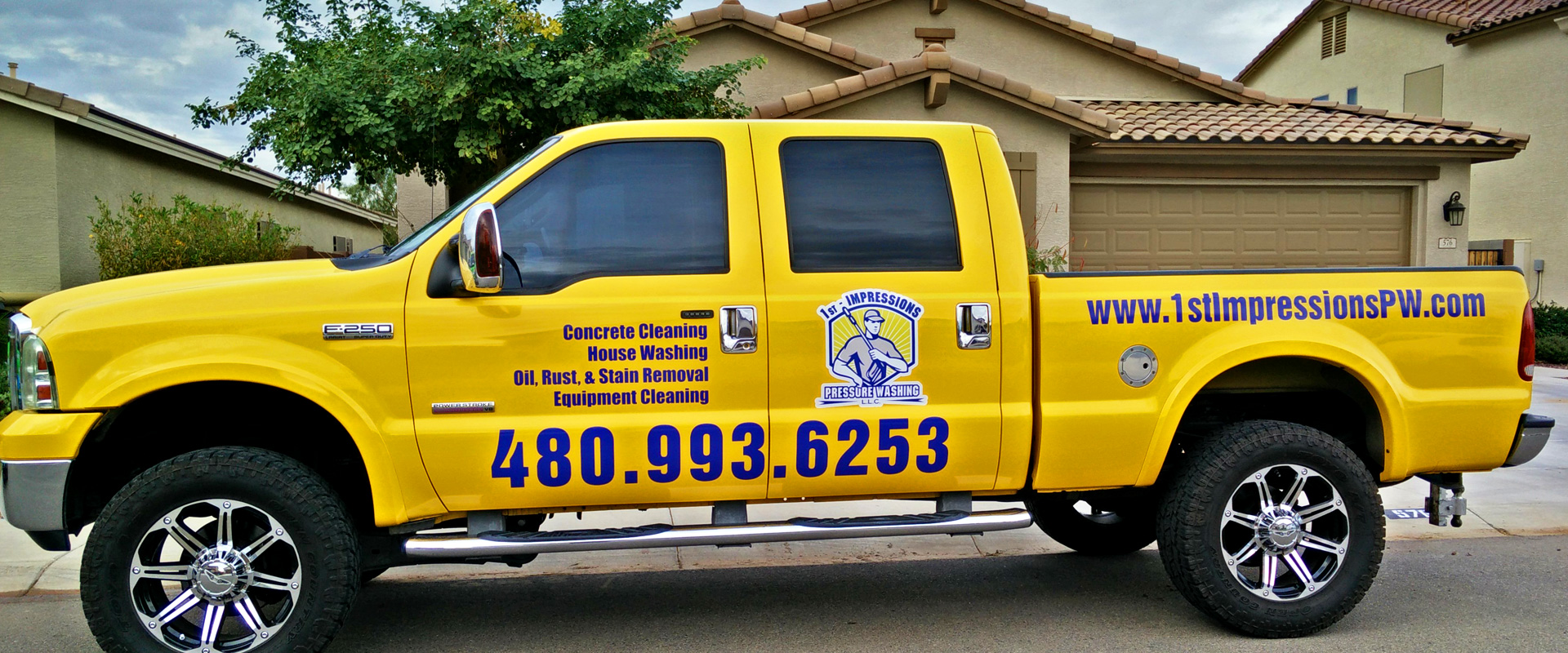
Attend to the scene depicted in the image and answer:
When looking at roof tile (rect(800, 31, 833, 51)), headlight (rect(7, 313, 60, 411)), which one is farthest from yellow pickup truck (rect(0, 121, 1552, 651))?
roof tile (rect(800, 31, 833, 51))

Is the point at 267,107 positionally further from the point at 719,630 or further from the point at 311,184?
the point at 719,630

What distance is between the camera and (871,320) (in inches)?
161

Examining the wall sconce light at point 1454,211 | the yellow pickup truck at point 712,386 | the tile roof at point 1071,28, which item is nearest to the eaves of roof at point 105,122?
the tile roof at point 1071,28

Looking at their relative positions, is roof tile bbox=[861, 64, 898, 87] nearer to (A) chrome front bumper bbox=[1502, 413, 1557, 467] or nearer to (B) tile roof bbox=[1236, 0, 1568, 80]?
(A) chrome front bumper bbox=[1502, 413, 1557, 467]

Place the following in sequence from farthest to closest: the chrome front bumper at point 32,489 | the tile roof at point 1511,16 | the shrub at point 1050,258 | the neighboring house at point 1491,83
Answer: the neighboring house at point 1491,83
the tile roof at point 1511,16
the shrub at point 1050,258
the chrome front bumper at point 32,489

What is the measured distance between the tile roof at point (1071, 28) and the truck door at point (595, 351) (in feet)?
37.9

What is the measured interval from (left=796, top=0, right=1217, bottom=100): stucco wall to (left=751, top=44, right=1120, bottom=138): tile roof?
3801 millimetres

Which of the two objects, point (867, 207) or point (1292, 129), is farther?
point (1292, 129)

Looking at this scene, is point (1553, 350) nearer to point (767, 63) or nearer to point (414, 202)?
point (767, 63)

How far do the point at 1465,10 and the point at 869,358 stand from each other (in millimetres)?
22502

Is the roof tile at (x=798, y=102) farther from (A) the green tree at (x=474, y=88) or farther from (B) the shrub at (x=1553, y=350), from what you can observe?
(B) the shrub at (x=1553, y=350)

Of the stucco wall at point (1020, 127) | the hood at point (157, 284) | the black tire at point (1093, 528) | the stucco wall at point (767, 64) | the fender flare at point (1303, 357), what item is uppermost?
the stucco wall at point (767, 64)

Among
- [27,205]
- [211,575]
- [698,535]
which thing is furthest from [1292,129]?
[27,205]

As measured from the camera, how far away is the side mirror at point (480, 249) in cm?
367
